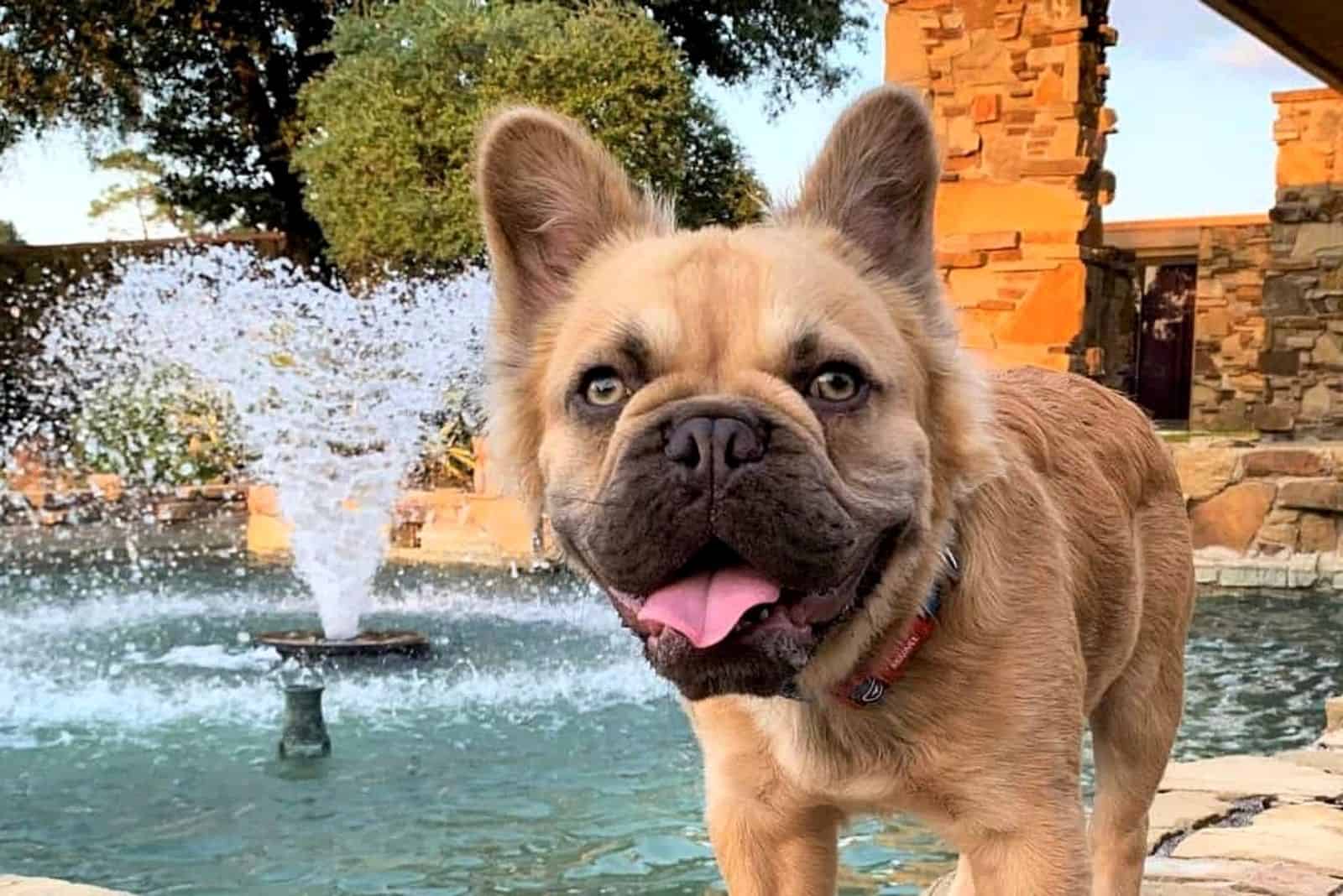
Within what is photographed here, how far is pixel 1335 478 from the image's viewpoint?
11.1 metres

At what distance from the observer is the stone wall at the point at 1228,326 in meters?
18.3

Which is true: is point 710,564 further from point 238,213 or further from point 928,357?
point 238,213

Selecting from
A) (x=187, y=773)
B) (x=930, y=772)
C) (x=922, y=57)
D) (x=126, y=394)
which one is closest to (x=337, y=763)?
(x=187, y=773)

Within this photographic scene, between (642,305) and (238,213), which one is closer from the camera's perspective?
(642,305)

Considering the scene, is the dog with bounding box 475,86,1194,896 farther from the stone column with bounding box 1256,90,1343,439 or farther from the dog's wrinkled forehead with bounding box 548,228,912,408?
the stone column with bounding box 1256,90,1343,439

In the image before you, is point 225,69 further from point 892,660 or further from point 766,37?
point 892,660

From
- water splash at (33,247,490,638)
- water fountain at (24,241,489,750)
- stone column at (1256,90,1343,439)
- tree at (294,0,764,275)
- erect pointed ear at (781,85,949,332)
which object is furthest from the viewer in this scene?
tree at (294,0,764,275)

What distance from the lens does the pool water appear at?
4711mm

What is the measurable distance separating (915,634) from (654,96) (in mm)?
14171

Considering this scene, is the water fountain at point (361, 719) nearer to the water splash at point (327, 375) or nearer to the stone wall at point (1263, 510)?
the water splash at point (327, 375)

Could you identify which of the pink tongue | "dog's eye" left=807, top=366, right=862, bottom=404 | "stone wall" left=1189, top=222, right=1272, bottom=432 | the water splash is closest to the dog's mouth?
the pink tongue

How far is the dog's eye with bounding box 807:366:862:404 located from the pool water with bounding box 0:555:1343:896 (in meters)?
2.63

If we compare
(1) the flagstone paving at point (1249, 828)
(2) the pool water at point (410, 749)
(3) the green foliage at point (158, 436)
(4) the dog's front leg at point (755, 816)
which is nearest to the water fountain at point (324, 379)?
(3) the green foliage at point (158, 436)

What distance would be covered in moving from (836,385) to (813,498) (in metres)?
0.25
